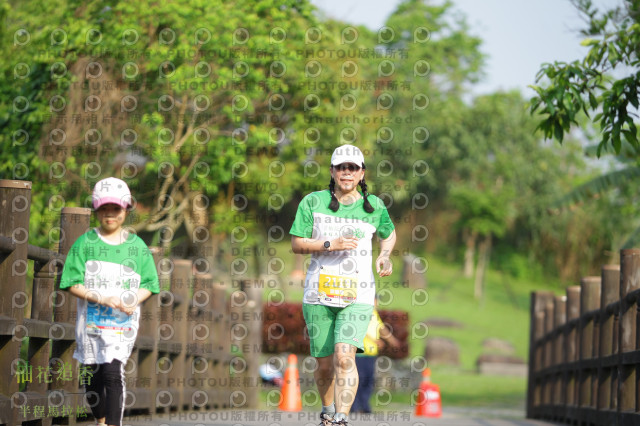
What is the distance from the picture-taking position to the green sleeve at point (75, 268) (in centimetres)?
592

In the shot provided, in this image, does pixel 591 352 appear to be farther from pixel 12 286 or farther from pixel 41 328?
pixel 12 286

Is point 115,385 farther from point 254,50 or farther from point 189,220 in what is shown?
point 189,220

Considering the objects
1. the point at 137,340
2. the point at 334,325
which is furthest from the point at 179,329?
the point at 334,325

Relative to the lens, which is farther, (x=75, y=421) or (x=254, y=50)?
(x=254, y=50)

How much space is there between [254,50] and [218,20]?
98cm

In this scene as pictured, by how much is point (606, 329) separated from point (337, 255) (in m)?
4.21

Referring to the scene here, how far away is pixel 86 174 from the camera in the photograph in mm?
15086

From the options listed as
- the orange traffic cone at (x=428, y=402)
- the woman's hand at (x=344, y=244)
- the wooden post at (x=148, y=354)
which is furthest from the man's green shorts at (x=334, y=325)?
the orange traffic cone at (x=428, y=402)

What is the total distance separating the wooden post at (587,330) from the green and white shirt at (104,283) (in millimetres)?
6499

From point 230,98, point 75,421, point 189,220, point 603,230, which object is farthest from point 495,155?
point 75,421

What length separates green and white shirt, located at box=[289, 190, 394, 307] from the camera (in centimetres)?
687

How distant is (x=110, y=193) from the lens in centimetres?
575

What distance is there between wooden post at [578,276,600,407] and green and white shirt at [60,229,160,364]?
21.3ft

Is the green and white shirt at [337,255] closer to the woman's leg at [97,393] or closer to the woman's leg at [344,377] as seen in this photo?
the woman's leg at [344,377]
